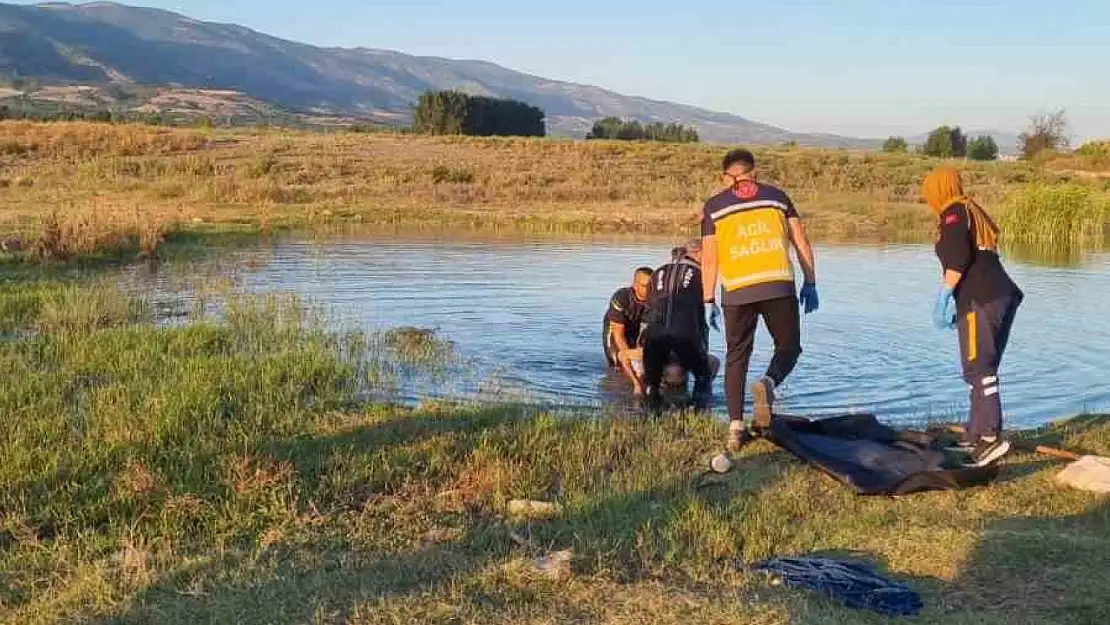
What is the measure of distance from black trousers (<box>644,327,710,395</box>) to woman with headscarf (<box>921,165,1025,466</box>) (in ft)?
8.42

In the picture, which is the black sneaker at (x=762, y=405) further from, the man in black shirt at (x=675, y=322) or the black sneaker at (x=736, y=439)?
the man in black shirt at (x=675, y=322)

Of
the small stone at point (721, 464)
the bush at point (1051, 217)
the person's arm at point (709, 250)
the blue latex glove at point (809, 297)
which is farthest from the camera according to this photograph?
the bush at point (1051, 217)

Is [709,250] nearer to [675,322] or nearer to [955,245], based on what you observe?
[955,245]

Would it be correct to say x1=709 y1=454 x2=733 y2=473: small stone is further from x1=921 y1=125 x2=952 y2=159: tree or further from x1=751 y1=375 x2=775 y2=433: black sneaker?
x1=921 y1=125 x2=952 y2=159: tree

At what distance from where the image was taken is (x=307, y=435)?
7.39m

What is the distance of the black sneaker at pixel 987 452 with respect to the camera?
7.18m

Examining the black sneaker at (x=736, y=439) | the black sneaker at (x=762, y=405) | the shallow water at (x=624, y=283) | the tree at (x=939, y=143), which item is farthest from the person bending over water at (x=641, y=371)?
the tree at (x=939, y=143)

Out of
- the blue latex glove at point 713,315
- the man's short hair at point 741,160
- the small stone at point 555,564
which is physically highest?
the man's short hair at point 741,160

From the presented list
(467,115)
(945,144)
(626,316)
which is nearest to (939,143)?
(945,144)

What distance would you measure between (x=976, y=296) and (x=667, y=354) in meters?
2.91

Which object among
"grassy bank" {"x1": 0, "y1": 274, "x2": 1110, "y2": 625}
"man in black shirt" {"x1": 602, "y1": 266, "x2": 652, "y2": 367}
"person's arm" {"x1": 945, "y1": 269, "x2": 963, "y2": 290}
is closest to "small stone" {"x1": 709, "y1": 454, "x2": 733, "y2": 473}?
"grassy bank" {"x1": 0, "y1": 274, "x2": 1110, "y2": 625}

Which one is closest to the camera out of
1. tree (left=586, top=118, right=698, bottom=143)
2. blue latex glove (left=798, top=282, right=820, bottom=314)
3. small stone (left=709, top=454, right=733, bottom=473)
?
small stone (left=709, top=454, right=733, bottom=473)

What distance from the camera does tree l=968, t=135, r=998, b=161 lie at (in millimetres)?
76188

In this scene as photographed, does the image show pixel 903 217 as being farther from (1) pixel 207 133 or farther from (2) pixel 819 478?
(1) pixel 207 133
